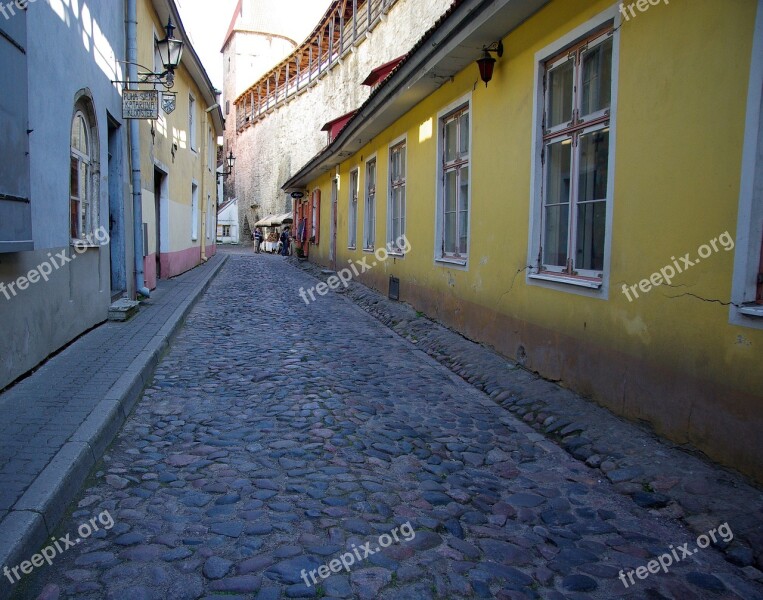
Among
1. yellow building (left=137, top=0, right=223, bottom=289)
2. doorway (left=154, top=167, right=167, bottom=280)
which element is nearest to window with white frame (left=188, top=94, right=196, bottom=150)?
yellow building (left=137, top=0, right=223, bottom=289)

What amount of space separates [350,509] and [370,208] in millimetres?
11177

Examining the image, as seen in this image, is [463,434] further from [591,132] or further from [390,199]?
[390,199]

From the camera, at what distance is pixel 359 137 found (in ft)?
43.9

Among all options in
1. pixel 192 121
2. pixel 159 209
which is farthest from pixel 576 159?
pixel 192 121

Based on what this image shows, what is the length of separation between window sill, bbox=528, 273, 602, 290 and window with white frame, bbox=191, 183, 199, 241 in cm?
1436

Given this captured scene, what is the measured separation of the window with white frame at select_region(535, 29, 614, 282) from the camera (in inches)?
196

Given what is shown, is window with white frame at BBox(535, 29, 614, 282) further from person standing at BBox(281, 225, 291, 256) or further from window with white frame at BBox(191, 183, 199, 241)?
person standing at BBox(281, 225, 291, 256)

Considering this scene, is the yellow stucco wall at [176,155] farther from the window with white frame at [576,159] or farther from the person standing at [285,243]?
the person standing at [285,243]

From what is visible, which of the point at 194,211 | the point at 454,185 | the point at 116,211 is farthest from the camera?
the point at 194,211

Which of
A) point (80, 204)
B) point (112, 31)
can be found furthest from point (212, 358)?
point (112, 31)

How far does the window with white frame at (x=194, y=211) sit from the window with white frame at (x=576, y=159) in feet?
46.7

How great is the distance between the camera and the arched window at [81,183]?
6.91 meters

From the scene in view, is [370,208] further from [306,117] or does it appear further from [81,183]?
[306,117]

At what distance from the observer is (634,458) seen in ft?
12.7
